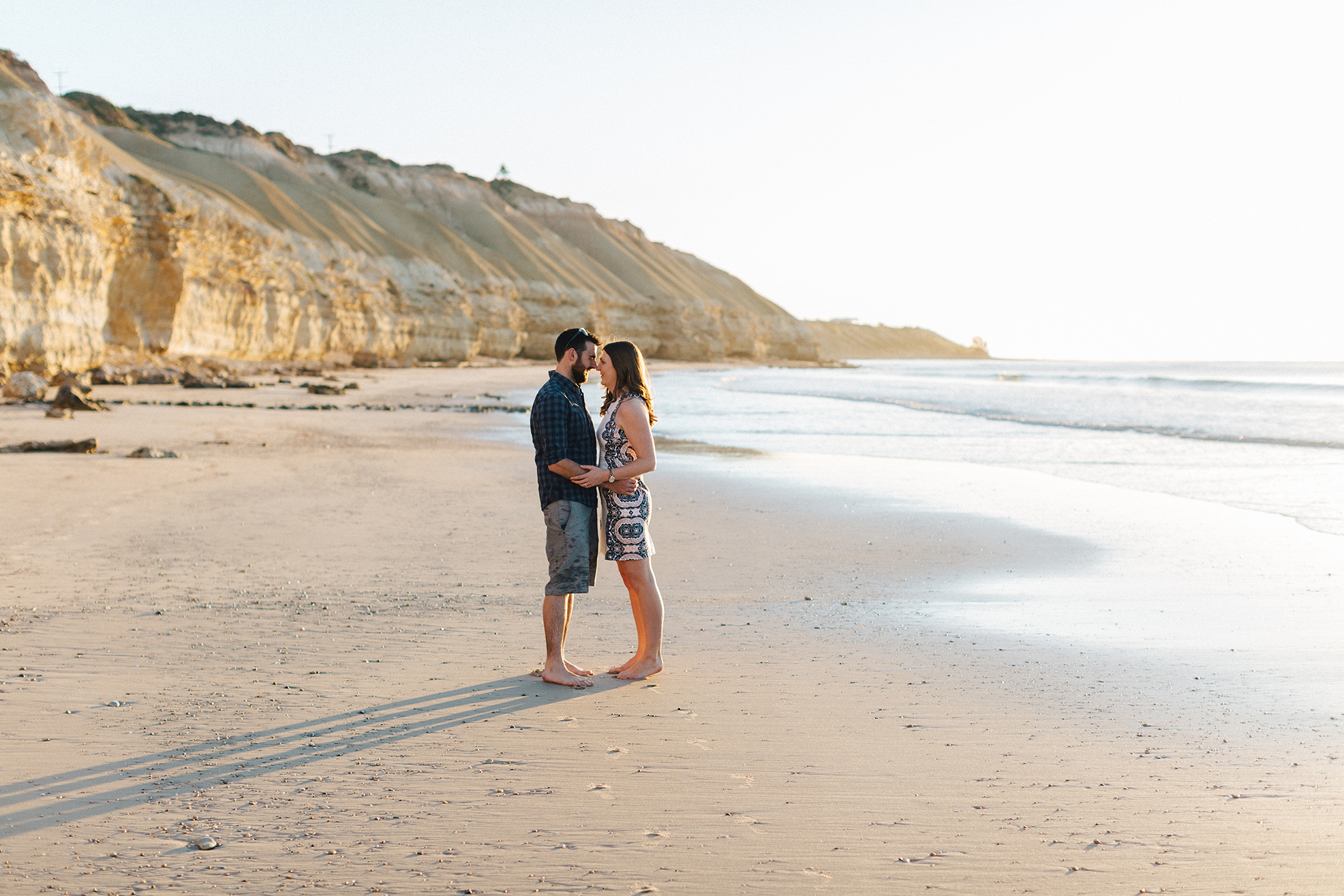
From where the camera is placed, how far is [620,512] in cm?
460

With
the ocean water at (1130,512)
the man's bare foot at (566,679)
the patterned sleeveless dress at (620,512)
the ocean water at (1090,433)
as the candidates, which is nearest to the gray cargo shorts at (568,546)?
the patterned sleeveless dress at (620,512)

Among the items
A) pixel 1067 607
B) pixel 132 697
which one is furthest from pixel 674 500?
pixel 132 697

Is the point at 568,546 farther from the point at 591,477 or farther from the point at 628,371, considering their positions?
the point at 628,371

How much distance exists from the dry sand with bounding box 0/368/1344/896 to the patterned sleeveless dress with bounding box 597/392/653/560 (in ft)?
2.14

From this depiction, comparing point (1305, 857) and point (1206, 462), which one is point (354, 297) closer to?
point (1206, 462)

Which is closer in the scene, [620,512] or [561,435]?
[561,435]

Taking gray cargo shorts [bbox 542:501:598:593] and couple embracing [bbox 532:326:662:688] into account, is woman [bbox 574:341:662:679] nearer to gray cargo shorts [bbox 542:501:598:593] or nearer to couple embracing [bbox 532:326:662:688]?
couple embracing [bbox 532:326:662:688]

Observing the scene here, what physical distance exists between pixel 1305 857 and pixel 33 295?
97.9 ft

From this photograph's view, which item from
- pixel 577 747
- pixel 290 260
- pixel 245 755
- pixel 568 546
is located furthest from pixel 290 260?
pixel 577 747

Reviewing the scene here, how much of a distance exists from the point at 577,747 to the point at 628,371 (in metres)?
1.72

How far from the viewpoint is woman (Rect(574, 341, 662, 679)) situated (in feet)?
14.4

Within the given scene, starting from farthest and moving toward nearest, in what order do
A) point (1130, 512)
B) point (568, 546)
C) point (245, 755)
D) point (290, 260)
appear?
point (290, 260)
point (1130, 512)
point (568, 546)
point (245, 755)

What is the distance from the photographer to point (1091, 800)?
A: 10.6 feet

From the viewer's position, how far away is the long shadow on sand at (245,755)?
3.11m
